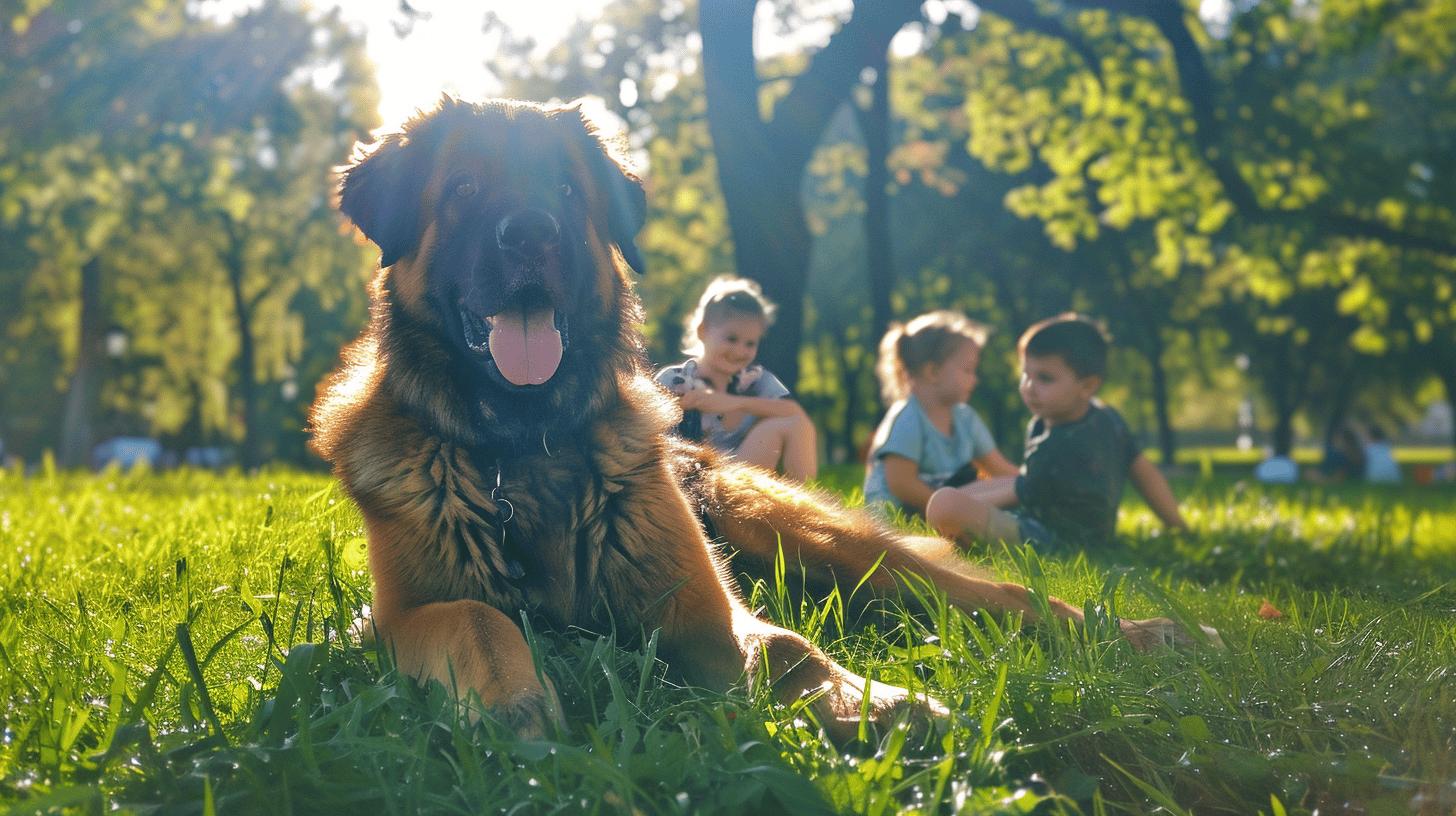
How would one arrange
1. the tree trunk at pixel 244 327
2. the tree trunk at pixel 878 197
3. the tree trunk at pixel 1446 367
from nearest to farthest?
the tree trunk at pixel 878 197
the tree trunk at pixel 244 327
the tree trunk at pixel 1446 367

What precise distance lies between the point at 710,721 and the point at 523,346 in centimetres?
131

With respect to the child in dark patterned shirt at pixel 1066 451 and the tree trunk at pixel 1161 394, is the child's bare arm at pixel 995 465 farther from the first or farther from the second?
the tree trunk at pixel 1161 394

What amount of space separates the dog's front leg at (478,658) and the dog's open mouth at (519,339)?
73 centimetres

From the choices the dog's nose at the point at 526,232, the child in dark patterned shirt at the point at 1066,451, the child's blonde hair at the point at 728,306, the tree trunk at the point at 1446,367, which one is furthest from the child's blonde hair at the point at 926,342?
the tree trunk at the point at 1446,367

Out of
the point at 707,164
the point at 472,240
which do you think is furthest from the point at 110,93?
the point at 472,240

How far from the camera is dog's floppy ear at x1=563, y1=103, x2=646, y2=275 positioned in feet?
12.1

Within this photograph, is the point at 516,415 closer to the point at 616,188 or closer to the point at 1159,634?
the point at 616,188

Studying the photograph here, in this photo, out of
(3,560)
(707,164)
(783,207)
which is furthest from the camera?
(707,164)

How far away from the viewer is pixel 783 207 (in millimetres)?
10375

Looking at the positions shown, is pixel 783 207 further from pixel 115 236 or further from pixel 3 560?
pixel 115 236

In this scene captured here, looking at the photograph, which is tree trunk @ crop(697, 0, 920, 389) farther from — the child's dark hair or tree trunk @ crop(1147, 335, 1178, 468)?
tree trunk @ crop(1147, 335, 1178, 468)

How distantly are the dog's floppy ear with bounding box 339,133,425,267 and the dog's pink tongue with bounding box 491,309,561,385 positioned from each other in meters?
0.41

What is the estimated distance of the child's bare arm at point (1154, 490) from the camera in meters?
7.36

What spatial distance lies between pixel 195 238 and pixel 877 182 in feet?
61.2
